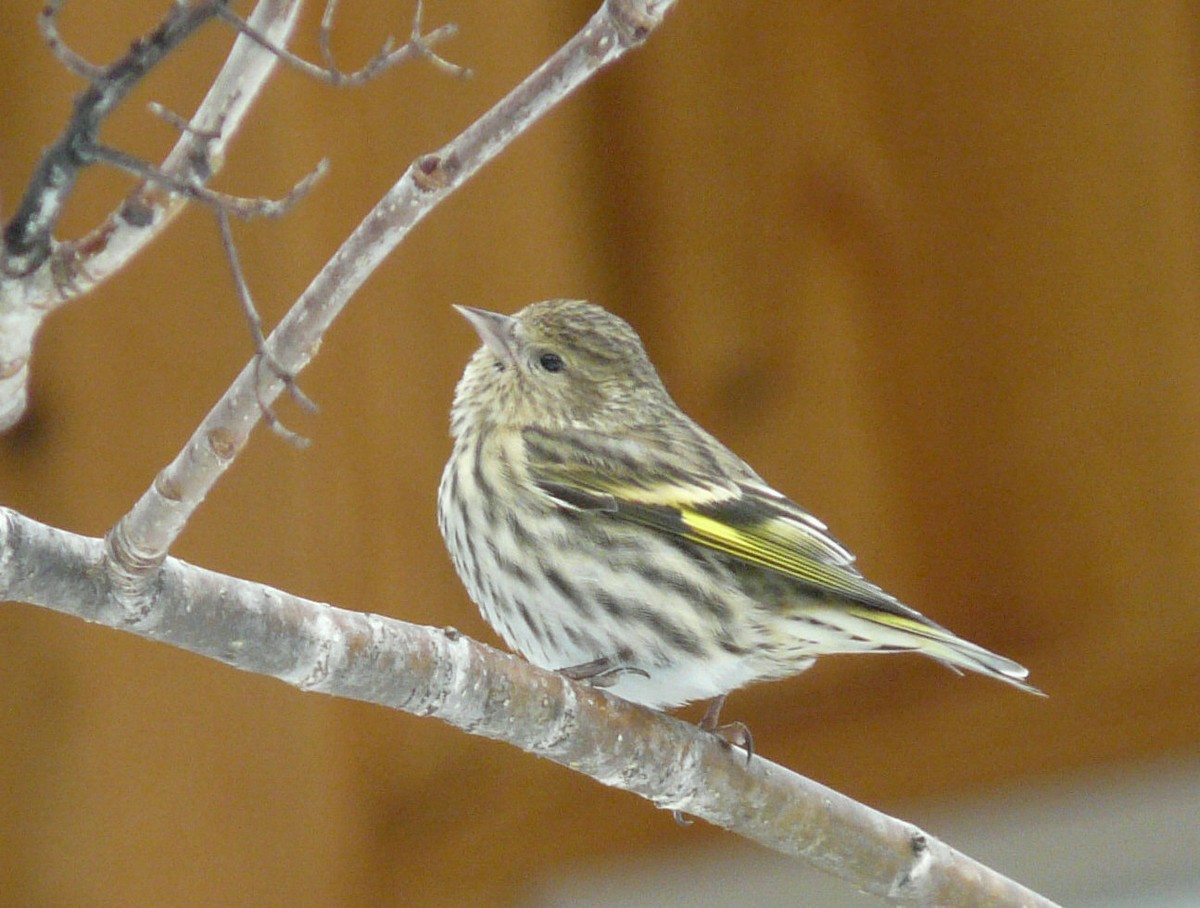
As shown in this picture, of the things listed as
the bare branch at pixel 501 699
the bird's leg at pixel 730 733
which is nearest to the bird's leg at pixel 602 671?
the bird's leg at pixel 730 733

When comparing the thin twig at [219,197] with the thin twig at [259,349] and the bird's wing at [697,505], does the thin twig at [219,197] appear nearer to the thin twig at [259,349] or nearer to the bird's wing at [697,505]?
the thin twig at [259,349]


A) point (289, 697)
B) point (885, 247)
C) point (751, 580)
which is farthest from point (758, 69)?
point (289, 697)

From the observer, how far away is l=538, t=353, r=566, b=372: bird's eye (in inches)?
102

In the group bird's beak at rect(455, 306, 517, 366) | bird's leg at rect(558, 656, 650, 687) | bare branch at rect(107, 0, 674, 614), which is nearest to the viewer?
bare branch at rect(107, 0, 674, 614)

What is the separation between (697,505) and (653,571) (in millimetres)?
147

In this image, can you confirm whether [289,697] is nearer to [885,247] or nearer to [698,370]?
[698,370]

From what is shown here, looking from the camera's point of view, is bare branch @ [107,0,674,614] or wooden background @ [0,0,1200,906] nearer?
bare branch @ [107,0,674,614]

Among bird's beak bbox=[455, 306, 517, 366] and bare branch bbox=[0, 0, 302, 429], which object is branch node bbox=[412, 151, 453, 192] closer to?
bare branch bbox=[0, 0, 302, 429]

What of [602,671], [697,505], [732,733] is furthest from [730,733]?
[697,505]

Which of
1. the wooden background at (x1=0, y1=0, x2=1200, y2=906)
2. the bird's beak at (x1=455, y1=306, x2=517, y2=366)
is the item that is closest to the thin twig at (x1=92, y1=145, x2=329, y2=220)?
the bird's beak at (x1=455, y1=306, x2=517, y2=366)

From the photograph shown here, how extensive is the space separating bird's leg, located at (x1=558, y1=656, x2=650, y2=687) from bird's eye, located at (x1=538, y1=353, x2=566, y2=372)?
1.87 feet

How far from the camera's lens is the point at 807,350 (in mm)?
2977

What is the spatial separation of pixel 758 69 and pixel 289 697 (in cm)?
142

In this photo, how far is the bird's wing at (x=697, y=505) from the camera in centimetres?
224
